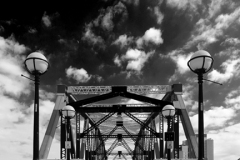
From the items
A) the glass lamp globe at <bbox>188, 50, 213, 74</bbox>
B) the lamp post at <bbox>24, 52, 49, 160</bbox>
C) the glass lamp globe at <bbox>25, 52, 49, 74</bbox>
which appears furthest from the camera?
the glass lamp globe at <bbox>25, 52, 49, 74</bbox>

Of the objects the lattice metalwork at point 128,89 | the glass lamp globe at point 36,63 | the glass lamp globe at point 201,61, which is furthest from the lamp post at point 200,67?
the lattice metalwork at point 128,89

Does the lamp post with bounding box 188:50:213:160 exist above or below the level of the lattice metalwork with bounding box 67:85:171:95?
below

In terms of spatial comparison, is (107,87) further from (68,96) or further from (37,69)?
(37,69)

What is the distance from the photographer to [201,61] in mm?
8477

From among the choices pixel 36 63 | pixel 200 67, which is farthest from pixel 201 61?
pixel 36 63

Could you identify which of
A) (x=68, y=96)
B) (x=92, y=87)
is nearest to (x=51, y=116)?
(x=68, y=96)

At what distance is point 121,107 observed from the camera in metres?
29.9

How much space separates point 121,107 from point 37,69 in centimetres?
2139

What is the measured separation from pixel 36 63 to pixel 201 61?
16.7ft

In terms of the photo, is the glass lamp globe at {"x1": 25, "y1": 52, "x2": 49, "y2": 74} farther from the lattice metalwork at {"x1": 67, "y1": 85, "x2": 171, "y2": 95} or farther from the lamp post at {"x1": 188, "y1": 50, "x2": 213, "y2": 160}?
the lattice metalwork at {"x1": 67, "y1": 85, "x2": 171, "y2": 95}

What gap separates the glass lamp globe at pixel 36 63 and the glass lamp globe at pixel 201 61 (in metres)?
4.69

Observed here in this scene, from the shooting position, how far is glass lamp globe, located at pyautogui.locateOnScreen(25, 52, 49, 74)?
29.0 feet

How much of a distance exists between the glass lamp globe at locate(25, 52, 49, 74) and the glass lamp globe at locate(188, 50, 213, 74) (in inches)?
185

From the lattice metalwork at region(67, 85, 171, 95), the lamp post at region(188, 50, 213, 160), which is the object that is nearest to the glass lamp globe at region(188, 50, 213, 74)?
the lamp post at region(188, 50, 213, 160)
